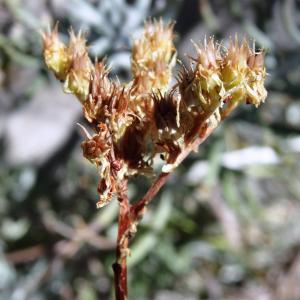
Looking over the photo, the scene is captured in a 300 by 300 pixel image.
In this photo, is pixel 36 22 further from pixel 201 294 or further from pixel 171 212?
pixel 201 294

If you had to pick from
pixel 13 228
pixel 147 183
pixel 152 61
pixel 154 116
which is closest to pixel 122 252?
pixel 154 116

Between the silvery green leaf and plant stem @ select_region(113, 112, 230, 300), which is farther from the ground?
plant stem @ select_region(113, 112, 230, 300)

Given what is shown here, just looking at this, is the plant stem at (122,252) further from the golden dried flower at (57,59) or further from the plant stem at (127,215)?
the golden dried flower at (57,59)

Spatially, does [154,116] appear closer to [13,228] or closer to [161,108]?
[161,108]

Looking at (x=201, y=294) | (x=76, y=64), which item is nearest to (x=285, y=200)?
(x=201, y=294)

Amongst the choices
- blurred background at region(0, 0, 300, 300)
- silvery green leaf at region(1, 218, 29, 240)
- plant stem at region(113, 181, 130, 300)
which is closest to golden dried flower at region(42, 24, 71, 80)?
plant stem at region(113, 181, 130, 300)

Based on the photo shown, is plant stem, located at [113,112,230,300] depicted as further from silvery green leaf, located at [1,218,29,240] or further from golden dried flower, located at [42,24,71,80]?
silvery green leaf, located at [1,218,29,240]

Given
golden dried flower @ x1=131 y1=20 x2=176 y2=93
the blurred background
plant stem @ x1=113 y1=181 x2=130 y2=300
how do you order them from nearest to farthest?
plant stem @ x1=113 y1=181 x2=130 y2=300 < golden dried flower @ x1=131 y1=20 x2=176 y2=93 < the blurred background
